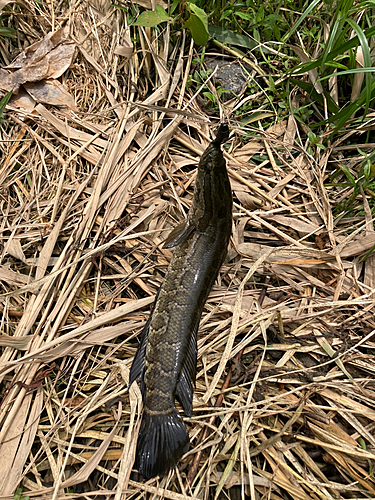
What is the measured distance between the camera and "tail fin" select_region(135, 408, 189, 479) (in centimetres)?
229

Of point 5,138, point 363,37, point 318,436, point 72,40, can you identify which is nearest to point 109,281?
point 5,138

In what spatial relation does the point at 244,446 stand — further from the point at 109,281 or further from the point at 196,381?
the point at 109,281

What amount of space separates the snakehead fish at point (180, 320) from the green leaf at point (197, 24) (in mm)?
1189

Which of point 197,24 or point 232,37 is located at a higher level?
point 197,24

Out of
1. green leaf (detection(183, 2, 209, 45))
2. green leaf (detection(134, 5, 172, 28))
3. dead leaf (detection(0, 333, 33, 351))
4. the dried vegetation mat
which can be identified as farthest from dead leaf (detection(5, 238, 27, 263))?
green leaf (detection(183, 2, 209, 45))

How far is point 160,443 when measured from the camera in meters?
2.32

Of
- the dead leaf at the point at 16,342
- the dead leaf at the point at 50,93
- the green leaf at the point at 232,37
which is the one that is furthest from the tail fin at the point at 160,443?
the green leaf at the point at 232,37

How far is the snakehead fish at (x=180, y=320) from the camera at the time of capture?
2.36m

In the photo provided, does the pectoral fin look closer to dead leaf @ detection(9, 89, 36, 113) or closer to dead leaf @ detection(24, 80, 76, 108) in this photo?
dead leaf @ detection(24, 80, 76, 108)

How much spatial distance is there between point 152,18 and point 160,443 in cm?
336

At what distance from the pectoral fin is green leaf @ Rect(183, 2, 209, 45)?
1.75 m

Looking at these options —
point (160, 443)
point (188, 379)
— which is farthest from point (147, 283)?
point (160, 443)

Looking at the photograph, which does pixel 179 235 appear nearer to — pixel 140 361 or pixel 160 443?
pixel 140 361

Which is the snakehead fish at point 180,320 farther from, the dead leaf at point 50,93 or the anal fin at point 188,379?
the dead leaf at point 50,93
